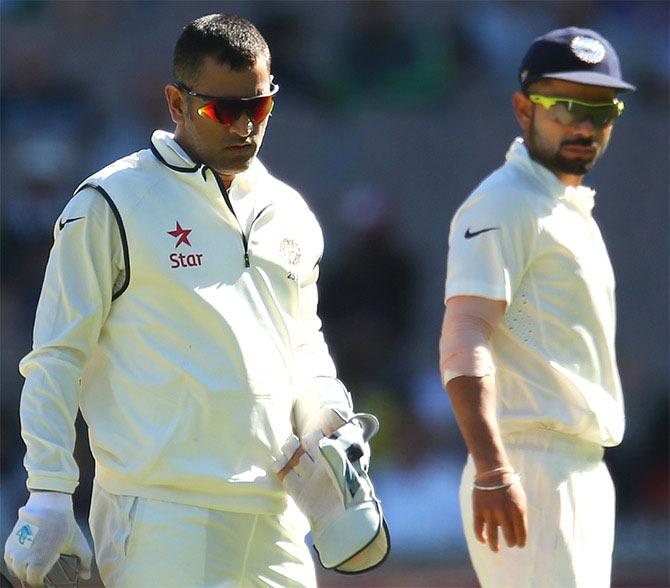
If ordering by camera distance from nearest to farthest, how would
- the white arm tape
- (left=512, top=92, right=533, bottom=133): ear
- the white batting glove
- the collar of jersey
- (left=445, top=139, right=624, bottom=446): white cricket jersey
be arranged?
the white batting glove
the white arm tape
(left=445, top=139, right=624, bottom=446): white cricket jersey
the collar of jersey
(left=512, top=92, right=533, bottom=133): ear

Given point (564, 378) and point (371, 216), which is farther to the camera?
point (371, 216)

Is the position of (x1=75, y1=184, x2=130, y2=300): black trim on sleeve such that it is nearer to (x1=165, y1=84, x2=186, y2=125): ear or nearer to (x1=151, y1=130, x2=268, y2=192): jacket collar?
(x1=151, y1=130, x2=268, y2=192): jacket collar

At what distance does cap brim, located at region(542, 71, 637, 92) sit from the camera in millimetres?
4262

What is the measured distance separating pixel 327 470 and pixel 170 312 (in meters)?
0.52

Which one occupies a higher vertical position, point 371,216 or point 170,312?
point 170,312

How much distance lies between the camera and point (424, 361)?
9836mm

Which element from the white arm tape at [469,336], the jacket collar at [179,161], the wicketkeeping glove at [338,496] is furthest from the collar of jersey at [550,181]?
A: the wicketkeeping glove at [338,496]

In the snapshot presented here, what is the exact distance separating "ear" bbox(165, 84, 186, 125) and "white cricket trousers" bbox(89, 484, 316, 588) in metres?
0.91

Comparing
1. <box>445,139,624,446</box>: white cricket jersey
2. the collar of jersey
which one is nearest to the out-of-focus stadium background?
the collar of jersey

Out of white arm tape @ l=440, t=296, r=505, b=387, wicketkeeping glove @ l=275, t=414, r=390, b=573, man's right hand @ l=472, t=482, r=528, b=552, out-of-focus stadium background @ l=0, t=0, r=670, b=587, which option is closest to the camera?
wicketkeeping glove @ l=275, t=414, r=390, b=573

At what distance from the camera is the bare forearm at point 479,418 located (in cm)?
385

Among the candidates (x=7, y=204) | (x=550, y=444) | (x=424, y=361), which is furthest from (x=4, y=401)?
(x=550, y=444)

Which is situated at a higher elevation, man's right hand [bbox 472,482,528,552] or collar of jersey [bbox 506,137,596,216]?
collar of jersey [bbox 506,137,596,216]

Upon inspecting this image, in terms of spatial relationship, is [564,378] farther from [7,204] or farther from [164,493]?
[7,204]
